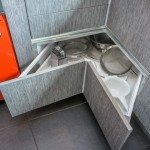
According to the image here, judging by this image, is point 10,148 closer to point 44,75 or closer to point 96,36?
point 44,75

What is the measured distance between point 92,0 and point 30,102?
0.58m

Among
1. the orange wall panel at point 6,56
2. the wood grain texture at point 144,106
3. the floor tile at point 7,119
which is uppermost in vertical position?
the orange wall panel at point 6,56

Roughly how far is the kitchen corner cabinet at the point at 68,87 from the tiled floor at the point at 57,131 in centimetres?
15

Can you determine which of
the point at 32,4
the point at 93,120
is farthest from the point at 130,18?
the point at 93,120

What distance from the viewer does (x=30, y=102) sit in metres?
1.00

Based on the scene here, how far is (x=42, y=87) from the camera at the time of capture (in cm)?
95

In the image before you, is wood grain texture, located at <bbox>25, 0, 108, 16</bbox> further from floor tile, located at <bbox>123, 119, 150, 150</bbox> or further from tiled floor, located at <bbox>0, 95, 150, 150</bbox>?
floor tile, located at <bbox>123, 119, 150, 150</bbox>

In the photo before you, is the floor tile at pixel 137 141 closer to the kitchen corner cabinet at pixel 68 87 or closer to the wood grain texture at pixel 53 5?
the kitchen corner cabinet at pixel 68 87

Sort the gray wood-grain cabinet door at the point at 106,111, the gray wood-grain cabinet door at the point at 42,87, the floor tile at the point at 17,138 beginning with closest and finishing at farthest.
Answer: the gray wood-grain cabinet door at the point at 106,111 → the gray wood-grain cabinet door at the point at 42,87 → the floor tile at the point at 17,138

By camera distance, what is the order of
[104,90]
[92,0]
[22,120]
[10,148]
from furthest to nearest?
[22,120], [10,148], [92,0], [104,90]

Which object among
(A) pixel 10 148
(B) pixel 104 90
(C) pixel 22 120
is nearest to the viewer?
(B) pixel 104 90

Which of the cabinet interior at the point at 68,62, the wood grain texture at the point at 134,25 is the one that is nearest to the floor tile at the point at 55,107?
the cabinet interior at the point at 68,62

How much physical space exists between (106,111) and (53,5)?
1.71 ft

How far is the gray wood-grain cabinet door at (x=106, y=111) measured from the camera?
746 millimetres
